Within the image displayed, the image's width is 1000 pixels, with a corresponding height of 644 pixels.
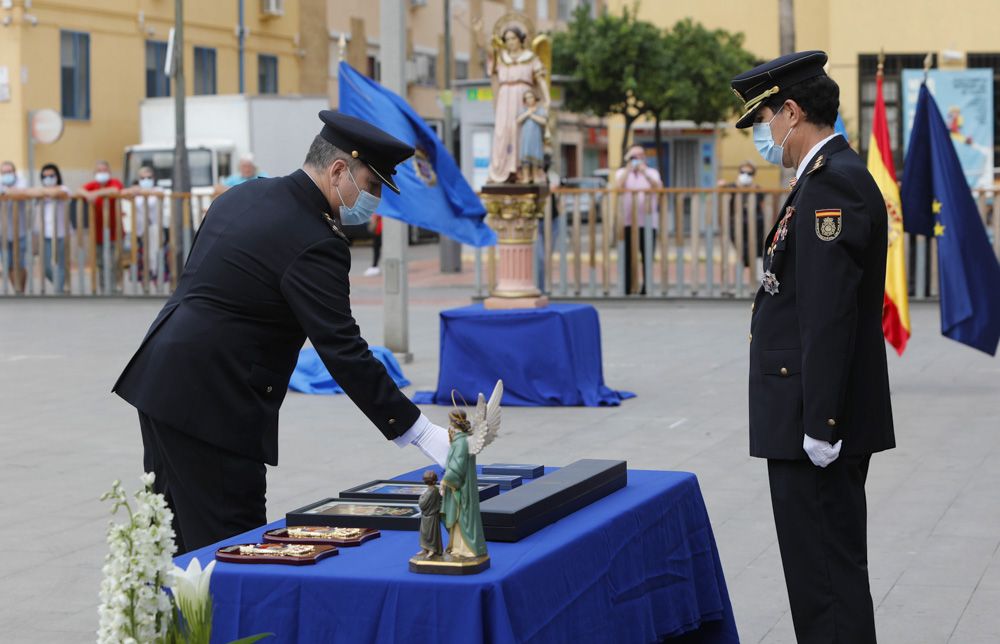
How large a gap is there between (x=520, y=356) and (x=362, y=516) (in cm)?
770

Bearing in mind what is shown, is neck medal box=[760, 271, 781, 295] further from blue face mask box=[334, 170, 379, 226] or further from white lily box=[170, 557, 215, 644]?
white lily box=[170, 557, 215, 644]

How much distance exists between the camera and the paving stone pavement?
642cm

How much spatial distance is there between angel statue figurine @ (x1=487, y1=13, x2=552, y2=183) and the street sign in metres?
18.6

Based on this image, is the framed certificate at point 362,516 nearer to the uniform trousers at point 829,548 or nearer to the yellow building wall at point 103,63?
the uniform trousers at point 829,548

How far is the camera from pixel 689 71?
36.3 m

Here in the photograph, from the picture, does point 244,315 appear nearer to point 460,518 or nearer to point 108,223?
point 460,518

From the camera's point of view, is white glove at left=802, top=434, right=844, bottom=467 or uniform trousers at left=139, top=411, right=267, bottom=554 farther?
uniform trousers at left=139, top=411, right=267, bottom=554

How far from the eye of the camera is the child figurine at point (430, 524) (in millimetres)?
3668

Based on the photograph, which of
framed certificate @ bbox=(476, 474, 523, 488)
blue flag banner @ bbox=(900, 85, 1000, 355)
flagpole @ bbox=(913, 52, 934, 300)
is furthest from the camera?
flagpole @ bbox=(913, 52, 934, 300)

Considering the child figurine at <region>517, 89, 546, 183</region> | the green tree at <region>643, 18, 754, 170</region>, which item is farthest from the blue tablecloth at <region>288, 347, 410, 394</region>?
the green tree at <region>643, 18, 754, 170</region>

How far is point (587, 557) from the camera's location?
4102 millimetres

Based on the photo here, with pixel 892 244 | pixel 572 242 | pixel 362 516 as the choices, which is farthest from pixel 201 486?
pixel 572 242

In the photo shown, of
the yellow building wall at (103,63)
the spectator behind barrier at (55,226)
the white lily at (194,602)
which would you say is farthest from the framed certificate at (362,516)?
the yellow building wall at (103,63)

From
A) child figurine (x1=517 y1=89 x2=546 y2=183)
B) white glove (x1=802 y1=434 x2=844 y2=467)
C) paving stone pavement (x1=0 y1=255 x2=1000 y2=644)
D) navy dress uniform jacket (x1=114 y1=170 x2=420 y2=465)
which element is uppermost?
child figurine (x1=517 y1=89 x2=546 y2=183)
